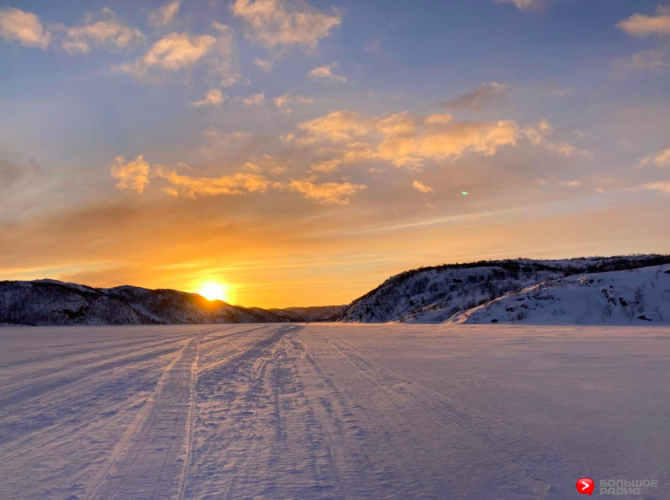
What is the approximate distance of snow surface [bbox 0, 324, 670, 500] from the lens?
4.02m

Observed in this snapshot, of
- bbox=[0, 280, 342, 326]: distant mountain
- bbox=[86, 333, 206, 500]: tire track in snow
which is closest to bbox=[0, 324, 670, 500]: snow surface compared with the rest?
bbox=[86, 333, 206, 500]: tire track in snow

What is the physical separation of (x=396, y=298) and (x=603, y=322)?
146 ft

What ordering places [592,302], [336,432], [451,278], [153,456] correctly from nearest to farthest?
[153,456]
[336,432]
[592,302]
[451,278]

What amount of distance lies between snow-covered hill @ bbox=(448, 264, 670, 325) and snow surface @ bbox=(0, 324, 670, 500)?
20.5 metres

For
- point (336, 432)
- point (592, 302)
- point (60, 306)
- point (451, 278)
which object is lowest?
point (336, 432)

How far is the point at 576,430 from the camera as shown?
5457 mm

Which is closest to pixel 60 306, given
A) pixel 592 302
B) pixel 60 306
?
pixel 60 306

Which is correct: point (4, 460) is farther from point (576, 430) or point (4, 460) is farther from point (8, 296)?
point (8, 296)

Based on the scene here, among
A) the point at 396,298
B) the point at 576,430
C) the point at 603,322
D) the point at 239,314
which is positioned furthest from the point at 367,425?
the point at 239,314

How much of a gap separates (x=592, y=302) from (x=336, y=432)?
102 feet

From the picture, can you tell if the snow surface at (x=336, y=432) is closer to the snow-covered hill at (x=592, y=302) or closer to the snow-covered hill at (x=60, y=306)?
the snow-covered hill at (x=592, y=302)

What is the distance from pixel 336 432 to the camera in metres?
5.58

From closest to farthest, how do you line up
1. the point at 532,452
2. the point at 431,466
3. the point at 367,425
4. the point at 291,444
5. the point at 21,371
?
the point at 431,466 < the point at 532,452 < the point at 291,444 < the point at 367,425 < the point at 21,371

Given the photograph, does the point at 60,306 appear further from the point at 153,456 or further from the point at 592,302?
the point at 153,456
